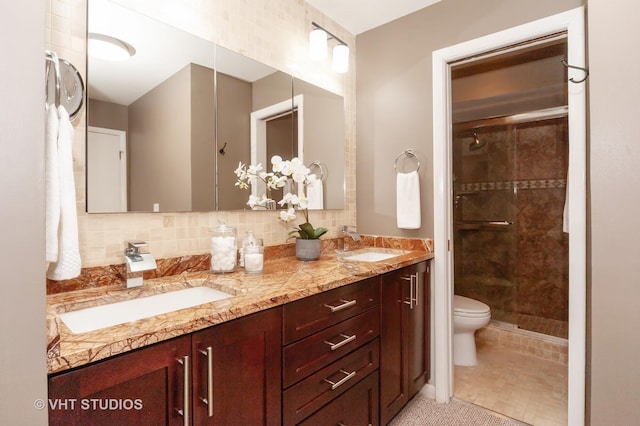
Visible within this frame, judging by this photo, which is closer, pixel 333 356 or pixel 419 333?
pixel 333 356

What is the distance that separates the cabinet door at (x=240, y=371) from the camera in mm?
883

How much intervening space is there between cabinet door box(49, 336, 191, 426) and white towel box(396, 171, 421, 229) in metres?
1.59

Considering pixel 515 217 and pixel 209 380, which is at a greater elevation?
pixel 515 217

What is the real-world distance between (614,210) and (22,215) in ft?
6.19

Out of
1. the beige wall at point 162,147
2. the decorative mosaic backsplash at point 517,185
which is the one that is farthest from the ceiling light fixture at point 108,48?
the decorative mosaic backsplash at point 517,185

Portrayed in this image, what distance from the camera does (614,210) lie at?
1346 millimetres

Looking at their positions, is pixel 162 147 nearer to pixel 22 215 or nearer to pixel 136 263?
pixel 136 263

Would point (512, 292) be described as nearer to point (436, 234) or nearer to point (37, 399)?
point (436, 234)

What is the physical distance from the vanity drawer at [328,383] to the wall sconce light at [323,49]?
1701 millimetres

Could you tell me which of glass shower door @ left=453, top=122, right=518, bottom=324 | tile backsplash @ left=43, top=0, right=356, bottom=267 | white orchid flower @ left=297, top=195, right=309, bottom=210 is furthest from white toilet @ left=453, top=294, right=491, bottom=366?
white orchid flower @ left=297, top=195, right=309, bottom=210

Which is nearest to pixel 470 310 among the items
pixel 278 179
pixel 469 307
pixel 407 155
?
pixel 469 307

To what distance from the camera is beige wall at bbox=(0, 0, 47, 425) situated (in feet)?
1.70

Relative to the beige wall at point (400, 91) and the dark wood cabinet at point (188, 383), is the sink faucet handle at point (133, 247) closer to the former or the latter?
the dark wood cabinet at point (188, 383)

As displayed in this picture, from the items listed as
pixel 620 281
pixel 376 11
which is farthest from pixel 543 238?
pixel 376 11
